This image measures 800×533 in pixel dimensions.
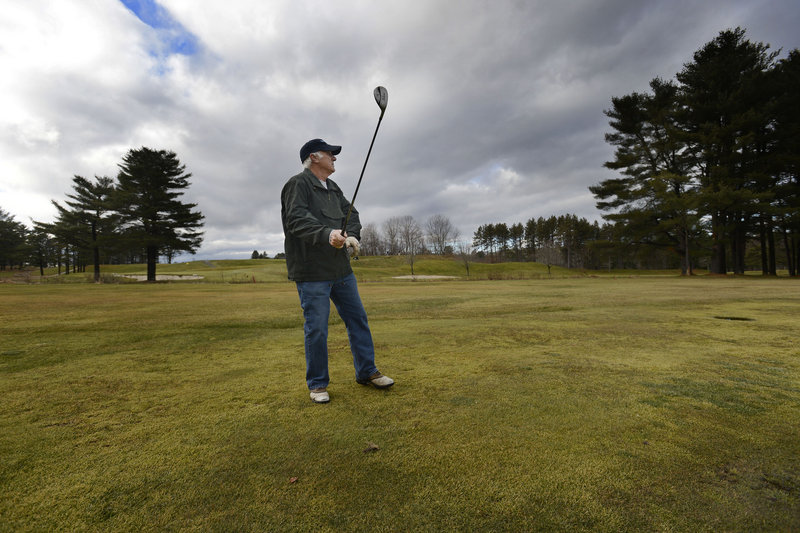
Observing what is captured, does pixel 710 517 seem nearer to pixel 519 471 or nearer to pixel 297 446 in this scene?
pixel 519 471

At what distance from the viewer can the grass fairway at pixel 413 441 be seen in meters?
1.42

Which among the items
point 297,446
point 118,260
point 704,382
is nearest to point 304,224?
point 297,446

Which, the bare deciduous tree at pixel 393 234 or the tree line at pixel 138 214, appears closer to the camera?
the tree line at pixel 138 214

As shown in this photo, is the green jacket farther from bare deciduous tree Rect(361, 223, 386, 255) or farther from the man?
bare deciduous tree Rect(361, 223, 386, 255)

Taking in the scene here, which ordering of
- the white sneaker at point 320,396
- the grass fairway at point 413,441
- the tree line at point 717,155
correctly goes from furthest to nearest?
the tree line at point 717,155
the white sneaker at point 320,396
the grass fairway at point 413,441

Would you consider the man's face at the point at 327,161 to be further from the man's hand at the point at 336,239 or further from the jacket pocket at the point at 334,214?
the man's hand at the point at 336,239

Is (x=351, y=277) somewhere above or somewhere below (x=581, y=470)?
above

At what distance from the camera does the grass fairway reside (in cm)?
142

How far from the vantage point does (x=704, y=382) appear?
116 inches

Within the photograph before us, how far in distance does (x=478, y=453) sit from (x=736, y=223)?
4380 centimetres

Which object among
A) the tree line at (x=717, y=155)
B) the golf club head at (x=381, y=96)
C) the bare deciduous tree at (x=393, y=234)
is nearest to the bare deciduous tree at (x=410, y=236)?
the bare deciduous tree at (x=393, y=234)

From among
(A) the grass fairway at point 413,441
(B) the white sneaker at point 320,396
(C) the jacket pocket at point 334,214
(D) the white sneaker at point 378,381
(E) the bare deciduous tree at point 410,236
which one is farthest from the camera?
(E) the bare deciduous tree at point 410,236

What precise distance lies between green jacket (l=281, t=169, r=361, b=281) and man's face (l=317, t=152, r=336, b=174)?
0.14m

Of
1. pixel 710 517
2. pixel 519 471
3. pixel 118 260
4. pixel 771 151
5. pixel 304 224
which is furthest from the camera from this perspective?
pixel 118 260
